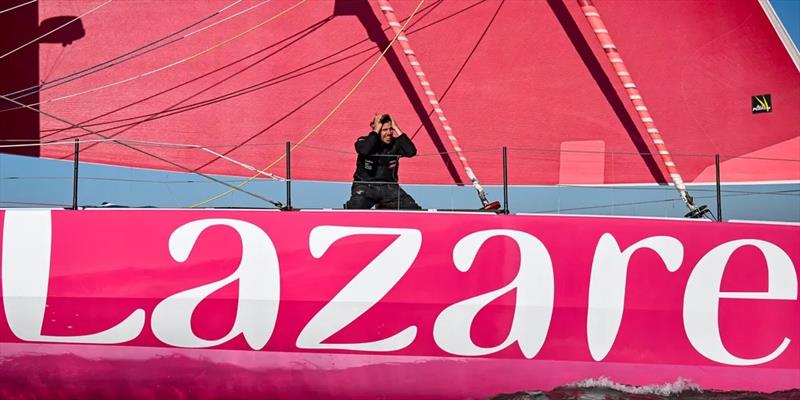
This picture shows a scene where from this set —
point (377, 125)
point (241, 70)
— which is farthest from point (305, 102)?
point (377, 125)

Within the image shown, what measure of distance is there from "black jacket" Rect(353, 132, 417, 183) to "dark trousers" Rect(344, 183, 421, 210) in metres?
0.13

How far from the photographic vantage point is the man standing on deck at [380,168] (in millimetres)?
4617

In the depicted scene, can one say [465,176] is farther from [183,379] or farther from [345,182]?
[183,379]

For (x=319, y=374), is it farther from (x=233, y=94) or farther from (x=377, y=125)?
(x=233, y=94)

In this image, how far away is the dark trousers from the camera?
4.61 meters

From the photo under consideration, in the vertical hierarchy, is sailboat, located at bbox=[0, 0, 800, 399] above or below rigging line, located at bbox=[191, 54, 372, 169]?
below

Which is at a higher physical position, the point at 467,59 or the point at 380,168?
the point at 467,59

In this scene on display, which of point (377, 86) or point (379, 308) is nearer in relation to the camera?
point (379, 308)

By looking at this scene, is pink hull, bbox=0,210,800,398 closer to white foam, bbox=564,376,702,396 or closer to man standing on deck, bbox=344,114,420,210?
white foam, bbox=564,376,702,396

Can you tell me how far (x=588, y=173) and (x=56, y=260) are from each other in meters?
4.37

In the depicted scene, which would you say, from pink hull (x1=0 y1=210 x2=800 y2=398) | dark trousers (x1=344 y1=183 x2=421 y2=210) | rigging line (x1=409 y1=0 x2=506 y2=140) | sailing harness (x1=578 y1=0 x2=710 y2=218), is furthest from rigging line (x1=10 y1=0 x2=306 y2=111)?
sailing harness (x1=578 y1=0 x2=710 y2=218)

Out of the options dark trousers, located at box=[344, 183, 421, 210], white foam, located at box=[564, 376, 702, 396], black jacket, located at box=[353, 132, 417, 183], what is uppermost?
black jacket, located at box=[353, 132, 417, 183]

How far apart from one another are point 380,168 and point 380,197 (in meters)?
0.28

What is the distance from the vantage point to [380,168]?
483cm
